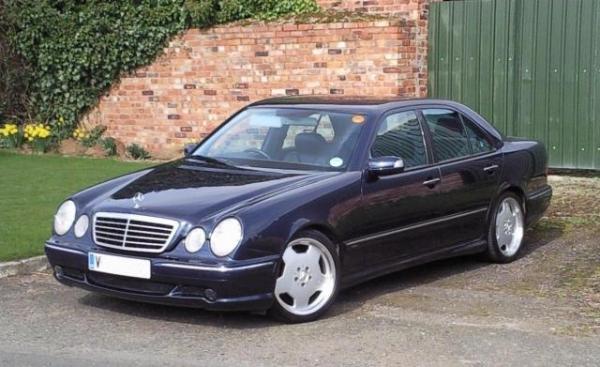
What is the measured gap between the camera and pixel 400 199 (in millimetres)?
6590

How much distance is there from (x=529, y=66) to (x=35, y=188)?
21.5 ft

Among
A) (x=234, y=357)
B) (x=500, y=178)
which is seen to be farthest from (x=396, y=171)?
(x=234, y=357)

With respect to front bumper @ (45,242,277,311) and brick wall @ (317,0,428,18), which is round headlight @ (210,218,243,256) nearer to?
front bumper @ (45,242,277,311)

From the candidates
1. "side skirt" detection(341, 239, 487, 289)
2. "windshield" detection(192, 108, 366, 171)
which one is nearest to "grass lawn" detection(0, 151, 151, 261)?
"windshield" detection(192, 108, 366, 171)

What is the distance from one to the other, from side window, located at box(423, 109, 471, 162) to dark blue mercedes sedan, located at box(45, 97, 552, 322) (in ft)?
0.05

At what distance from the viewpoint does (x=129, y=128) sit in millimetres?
14586

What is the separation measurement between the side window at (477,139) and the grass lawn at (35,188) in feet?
12.4

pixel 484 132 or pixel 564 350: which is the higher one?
pixel 484 132

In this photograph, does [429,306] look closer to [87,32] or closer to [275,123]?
[275,123]

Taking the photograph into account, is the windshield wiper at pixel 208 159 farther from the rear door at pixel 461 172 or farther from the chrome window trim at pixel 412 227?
the rear door at pixel 461 172

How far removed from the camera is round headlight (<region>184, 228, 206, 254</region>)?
218 inches

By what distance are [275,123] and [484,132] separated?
2.01m

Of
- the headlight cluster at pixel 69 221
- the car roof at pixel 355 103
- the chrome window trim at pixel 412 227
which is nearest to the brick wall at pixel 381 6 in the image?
the car roof at pixel 355 103

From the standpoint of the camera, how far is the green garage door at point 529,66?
11.5 meters
